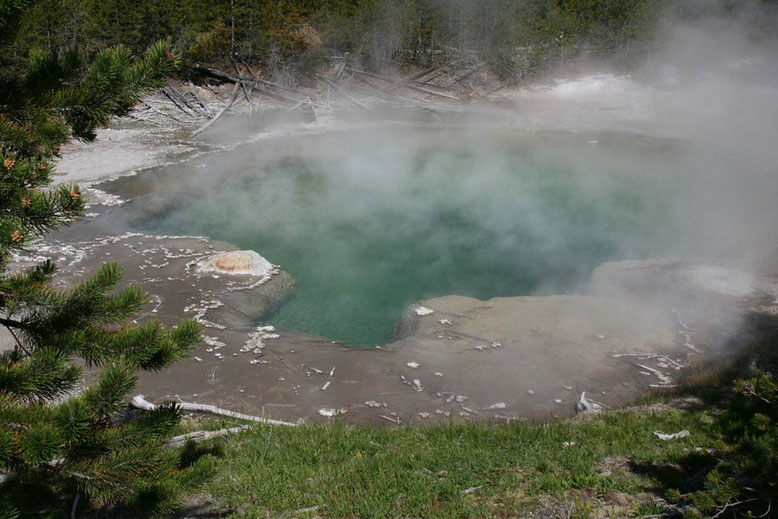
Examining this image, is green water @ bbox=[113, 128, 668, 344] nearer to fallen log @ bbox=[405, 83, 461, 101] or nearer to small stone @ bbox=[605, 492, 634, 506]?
small stone @ bbox=[605, 492, 634, 506]

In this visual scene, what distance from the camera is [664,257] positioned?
41.1 ft

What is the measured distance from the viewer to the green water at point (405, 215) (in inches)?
465

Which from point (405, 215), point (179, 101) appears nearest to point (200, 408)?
point (405, 215)

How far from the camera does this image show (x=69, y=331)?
357cm

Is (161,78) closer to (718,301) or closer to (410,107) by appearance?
(718,301)

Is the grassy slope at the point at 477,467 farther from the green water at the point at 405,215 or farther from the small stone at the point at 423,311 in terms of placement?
the green water at the point at 405,215

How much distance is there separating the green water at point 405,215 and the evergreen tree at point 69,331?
249 inches

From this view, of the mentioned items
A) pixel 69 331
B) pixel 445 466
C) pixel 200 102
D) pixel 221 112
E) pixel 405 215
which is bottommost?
pixel 405 215

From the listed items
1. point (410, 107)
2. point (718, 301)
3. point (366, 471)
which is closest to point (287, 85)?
point (410, 107)

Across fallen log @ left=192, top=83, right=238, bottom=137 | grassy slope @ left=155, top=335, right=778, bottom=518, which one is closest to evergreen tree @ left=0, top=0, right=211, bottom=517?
grassy slope @ left=155, top=335, right=778, bottom=518

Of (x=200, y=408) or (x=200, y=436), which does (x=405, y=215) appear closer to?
(x=200, y=408)

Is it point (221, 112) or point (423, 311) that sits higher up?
point (221, 112)

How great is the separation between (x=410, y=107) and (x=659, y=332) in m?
19.1

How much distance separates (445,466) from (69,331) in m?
3.20
